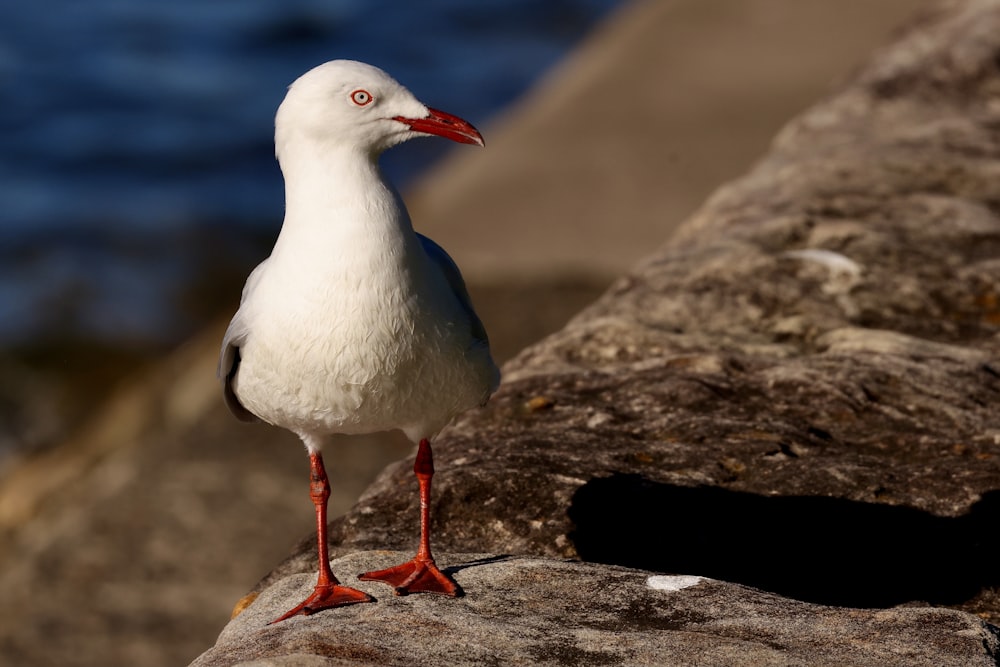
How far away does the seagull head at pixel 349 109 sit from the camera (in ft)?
13.8

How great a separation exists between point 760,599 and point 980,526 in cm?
111

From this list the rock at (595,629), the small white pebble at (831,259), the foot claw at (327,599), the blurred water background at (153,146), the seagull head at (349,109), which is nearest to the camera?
the rock at (595,629)

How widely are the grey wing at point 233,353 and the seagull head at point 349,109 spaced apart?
503 mm

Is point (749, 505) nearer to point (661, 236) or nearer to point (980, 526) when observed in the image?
point (980, 526)

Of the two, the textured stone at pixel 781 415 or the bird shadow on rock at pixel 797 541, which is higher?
the textured stone at pixel 781 415

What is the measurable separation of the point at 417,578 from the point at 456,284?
1.11 metres

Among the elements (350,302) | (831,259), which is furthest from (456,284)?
(831,259)

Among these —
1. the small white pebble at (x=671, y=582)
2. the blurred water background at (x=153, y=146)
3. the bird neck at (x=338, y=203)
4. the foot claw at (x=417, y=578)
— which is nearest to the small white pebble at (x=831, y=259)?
the small white pebble at (x=671, y=582)

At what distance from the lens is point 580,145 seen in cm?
1773

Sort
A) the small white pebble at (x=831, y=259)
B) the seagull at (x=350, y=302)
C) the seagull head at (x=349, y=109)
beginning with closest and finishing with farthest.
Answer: the seagull at (x=350, y=302)
the seagull head at (x=349, y=109)
the small white pebble at (x=831, y=259)

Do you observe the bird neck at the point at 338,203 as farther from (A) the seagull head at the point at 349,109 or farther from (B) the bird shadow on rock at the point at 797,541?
(B) the bird shadow on rock at the point at 797,541

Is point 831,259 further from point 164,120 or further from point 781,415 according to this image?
point 164,120

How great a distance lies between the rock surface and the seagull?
63cm

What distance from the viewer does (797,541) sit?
4.69 metres
